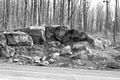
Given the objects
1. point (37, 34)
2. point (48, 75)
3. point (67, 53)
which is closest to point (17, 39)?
point (37, 34)

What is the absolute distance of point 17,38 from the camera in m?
16.0

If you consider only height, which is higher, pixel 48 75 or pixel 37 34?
pixel 37 34

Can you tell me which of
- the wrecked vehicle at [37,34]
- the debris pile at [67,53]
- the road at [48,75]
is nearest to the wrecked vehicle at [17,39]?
the debris pile at [67,53]

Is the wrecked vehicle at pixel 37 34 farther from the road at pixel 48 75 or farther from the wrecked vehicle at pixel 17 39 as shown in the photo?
the road at pixel 48 75

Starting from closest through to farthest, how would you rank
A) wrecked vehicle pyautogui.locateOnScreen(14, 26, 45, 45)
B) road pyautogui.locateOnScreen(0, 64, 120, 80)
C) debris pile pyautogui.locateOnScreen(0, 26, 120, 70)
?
road pyautogui.locateOnScreen(0, 64, 120, 80) → debris pile pyautogui.locateOnScreen(0, 26, 120, 70) → wrecked vehicle pyautogui.locateOnScreen(14, 26, 45, 45)

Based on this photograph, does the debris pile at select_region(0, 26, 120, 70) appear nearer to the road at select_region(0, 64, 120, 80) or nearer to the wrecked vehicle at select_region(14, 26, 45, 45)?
the wrecked vehicle at select_region(14, 26, 45, 45)

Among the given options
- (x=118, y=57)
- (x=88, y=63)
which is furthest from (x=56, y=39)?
(x=118, y=57)

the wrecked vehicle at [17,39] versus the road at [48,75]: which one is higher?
the wrecked vehicle at [17,39]

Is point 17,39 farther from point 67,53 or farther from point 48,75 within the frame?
point 48,75

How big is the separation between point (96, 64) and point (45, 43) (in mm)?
5875

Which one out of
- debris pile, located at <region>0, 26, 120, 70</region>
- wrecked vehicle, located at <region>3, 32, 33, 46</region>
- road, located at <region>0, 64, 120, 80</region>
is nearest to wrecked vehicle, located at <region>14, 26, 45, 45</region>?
debris pile, located at <region>0, 26, 120, 70</region>

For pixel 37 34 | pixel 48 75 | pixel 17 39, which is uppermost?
pixel 37 34

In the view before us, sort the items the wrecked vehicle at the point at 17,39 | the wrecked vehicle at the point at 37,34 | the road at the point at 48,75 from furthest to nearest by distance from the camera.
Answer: the wrecked vehicle at the point at 37,34 < the wrecked vehicle at the point at 17,39 < the road at the point at 48,75

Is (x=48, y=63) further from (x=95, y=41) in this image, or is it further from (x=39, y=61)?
(x=95, y=41)
